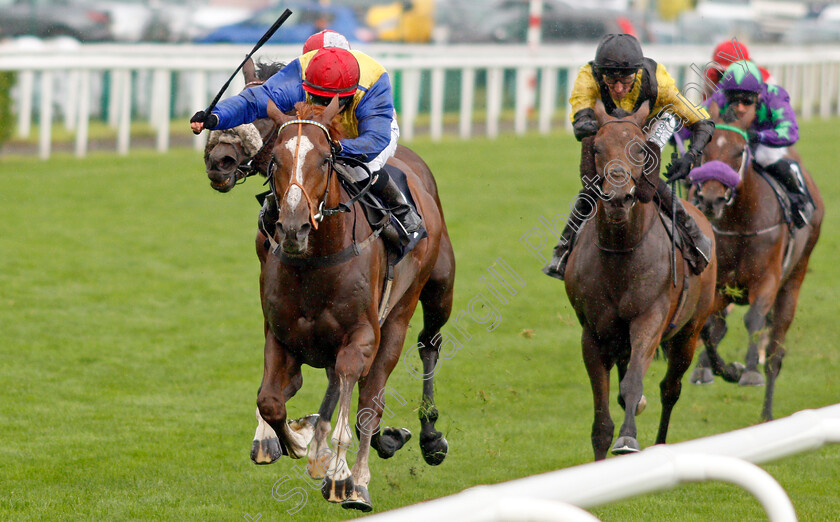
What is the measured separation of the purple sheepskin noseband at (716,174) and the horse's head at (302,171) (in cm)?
298

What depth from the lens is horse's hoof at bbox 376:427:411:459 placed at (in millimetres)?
5371

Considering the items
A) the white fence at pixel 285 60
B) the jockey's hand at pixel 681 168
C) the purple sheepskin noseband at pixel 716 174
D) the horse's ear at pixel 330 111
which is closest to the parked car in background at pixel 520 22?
the white fence at pixel 285 60

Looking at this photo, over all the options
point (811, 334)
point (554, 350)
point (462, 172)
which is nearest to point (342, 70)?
point (554, 350)

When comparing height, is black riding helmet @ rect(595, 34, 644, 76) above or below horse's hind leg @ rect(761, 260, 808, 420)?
above

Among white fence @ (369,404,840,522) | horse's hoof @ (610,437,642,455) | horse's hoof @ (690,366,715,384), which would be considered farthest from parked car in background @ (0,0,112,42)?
white fence @ (369,404,840,522)

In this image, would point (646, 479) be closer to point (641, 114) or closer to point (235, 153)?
point (235, 153)

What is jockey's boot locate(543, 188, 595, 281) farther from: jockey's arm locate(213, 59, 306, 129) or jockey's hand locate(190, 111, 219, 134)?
jockey's hand locate(190, 111, 219, 134)

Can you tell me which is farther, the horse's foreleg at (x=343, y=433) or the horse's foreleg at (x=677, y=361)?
the horse's foreleg at (x=677, y=361)

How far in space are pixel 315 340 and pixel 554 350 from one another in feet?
13.7

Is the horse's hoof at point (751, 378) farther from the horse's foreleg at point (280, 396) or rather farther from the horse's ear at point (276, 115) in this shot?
the horse's ear at point (276, 115)

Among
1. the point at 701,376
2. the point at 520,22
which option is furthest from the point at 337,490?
the point at 520,22

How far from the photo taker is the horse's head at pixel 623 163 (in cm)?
502

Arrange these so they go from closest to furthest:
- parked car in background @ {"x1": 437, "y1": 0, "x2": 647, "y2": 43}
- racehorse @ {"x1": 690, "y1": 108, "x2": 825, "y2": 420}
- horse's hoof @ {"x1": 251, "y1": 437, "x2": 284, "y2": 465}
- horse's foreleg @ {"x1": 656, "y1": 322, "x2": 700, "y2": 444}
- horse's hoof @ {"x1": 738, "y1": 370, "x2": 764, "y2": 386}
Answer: horse's hoof @ {"x1": 251, "y1": 437, "x2": 284, "y2": 465}
horse's foreleg @ {"x1": 656, "y1": 322, "x2": 700, "y2": 444}
racehorse @ {"x1": 690, "y1": 108, "x2": 825, "y2": 420}
horse's hoof @ {"x1": 738, "y1": 370, "x2": 764, "y2": 386}
parked car in background @ {"x1": 437, "y1": 0, "x2": 647, "y2": 43}

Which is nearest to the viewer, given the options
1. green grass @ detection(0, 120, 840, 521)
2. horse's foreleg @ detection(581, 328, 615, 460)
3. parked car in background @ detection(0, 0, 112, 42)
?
green grass @ detection(0, 120, 840, 521)
